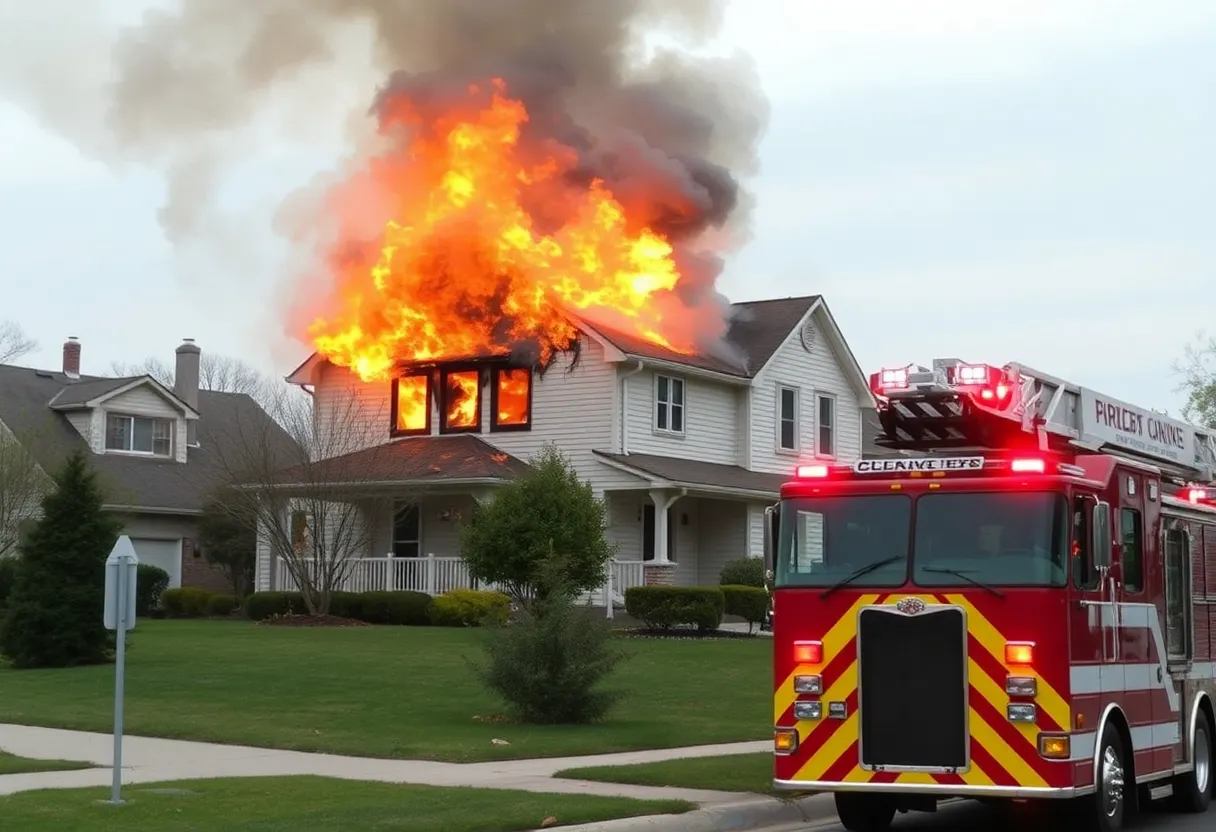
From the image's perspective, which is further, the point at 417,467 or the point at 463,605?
the point at 417,467

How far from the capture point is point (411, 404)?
38812 millimetres

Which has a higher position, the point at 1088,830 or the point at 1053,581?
the point at 1053,581

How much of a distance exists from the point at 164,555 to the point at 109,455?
11.6 feet

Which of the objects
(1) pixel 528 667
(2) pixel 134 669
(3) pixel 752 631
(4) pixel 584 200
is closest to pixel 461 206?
(4) pixel 584 200

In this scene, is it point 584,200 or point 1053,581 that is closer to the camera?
point 1053,581

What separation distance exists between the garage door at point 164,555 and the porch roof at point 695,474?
15937 mm

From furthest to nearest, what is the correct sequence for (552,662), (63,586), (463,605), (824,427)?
(824,427), (463,605), (63,586), (552,662)

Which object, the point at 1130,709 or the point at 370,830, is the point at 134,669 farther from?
the point at 1130,709

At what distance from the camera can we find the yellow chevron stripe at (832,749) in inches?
444

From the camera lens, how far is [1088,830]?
468 inches

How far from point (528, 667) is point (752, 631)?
53.1 ft

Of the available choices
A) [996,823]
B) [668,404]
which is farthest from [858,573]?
[668,404]

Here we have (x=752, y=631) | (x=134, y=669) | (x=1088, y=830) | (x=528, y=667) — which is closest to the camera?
(x=1088, y=830)

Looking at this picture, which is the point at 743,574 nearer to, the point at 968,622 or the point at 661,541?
the point at 661,541
